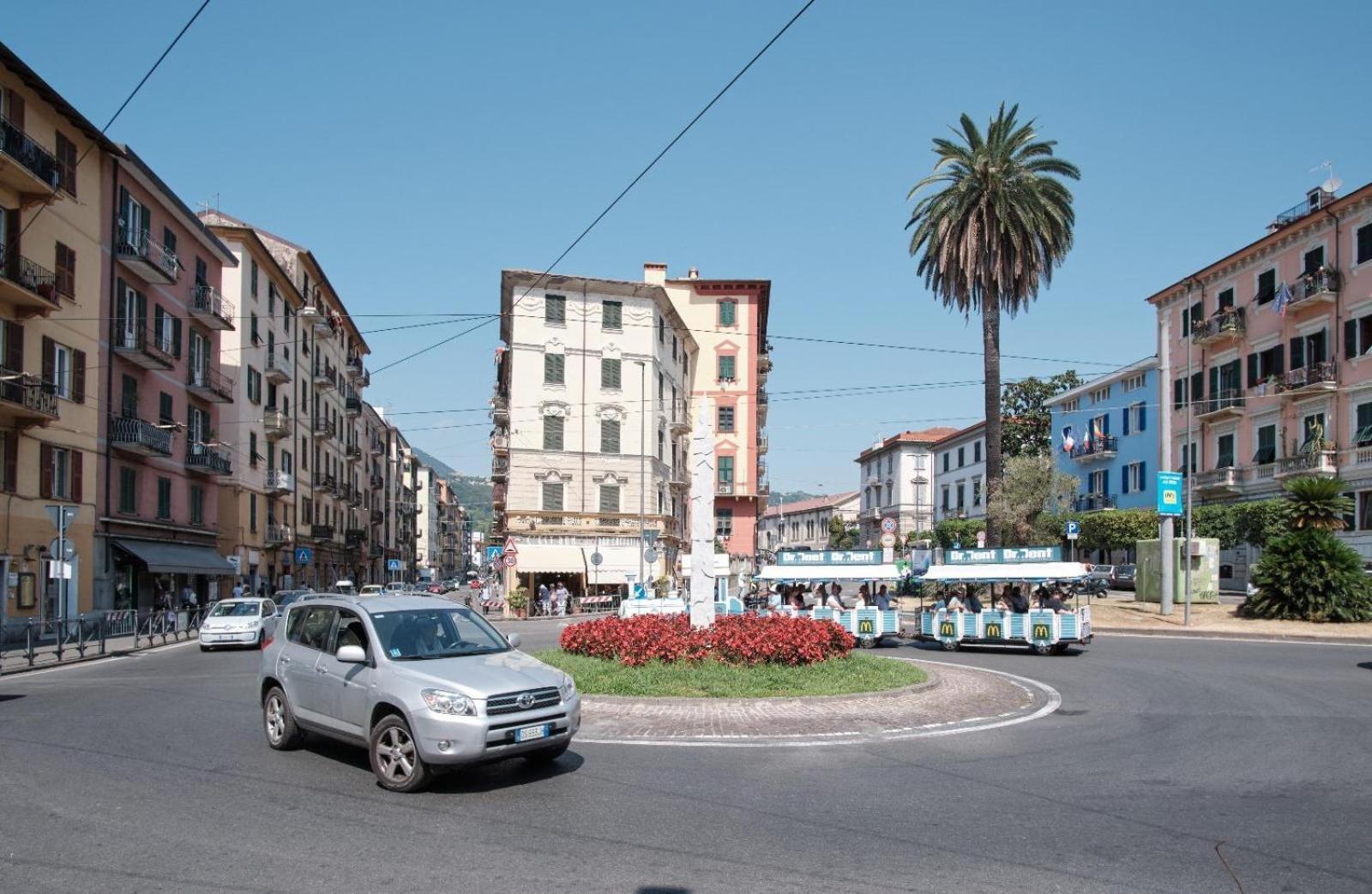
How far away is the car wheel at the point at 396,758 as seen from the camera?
8703 mm

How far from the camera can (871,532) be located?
114 metres

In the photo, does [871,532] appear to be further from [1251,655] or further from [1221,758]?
[1221,758]

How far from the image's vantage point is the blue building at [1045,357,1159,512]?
5934 cm

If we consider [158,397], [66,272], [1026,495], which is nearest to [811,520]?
[1026,495]

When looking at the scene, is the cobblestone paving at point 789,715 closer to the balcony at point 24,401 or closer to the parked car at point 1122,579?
the balcony at point 24,401

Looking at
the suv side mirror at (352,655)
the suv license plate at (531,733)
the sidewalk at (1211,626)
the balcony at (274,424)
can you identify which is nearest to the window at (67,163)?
the balcony at (274,424)

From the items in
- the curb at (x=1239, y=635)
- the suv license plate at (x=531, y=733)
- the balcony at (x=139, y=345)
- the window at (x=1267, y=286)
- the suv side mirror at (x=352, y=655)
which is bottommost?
the curb at (x=1239, y=635)

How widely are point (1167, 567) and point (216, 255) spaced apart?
3944cm

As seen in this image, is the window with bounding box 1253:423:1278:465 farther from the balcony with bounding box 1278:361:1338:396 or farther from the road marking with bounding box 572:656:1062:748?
the road marking with bounding box 572:656:1062:748

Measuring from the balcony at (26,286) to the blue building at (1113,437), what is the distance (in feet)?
165

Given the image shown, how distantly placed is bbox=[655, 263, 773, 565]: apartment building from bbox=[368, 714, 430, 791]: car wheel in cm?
5706

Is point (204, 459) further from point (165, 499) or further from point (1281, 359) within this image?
point (1281, 359)

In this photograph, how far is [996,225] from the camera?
35656 mm

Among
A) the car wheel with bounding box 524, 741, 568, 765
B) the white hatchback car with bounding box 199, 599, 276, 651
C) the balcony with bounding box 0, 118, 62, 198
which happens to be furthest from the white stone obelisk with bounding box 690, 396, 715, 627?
the balcony with bounding box 0, 118, 62, 198
